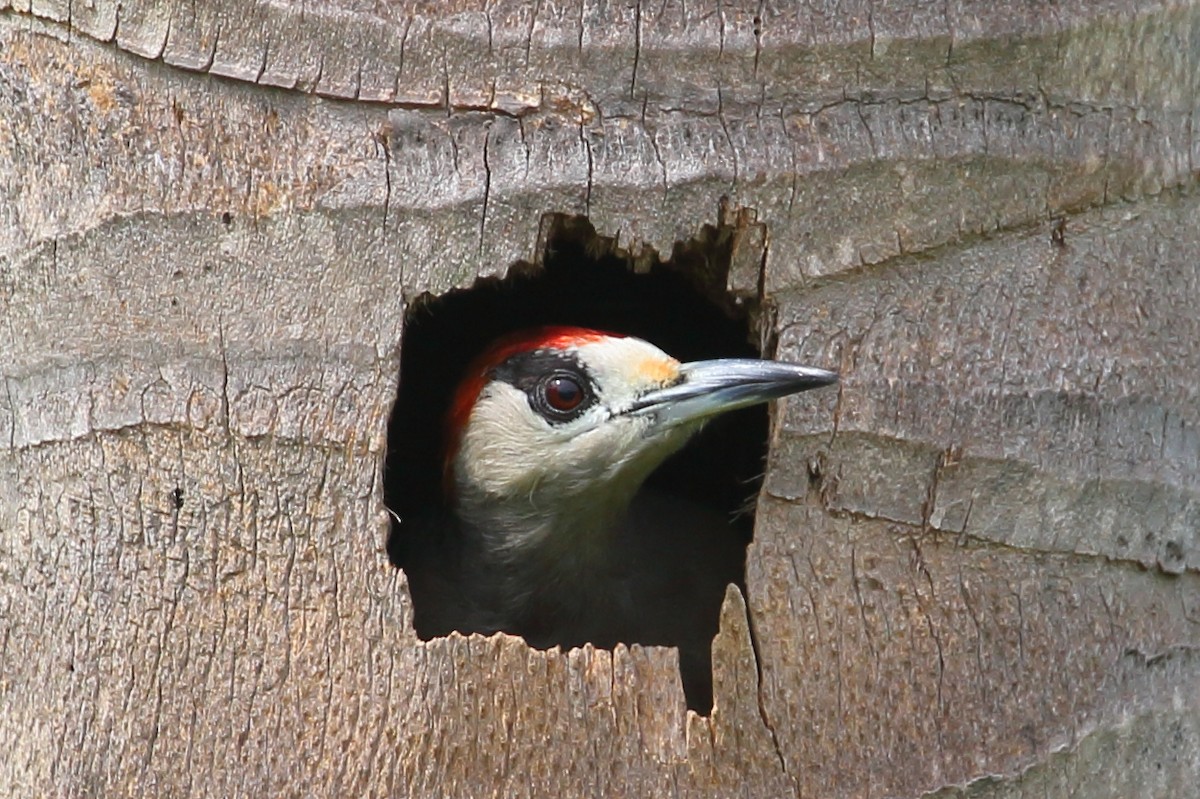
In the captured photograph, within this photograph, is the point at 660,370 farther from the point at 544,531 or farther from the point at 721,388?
the point at 544,531

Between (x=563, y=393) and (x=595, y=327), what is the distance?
94 centimetres

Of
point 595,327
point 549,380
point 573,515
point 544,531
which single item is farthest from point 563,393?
point 595,327

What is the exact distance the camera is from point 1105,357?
3.68 metres

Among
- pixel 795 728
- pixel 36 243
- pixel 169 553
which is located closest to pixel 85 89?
pixel 36 243

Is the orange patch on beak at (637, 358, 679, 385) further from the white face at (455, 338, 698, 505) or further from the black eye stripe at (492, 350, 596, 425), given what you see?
the black eye stripe at (492, 350, 596, 425)

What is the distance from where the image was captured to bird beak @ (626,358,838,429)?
346 centimetres

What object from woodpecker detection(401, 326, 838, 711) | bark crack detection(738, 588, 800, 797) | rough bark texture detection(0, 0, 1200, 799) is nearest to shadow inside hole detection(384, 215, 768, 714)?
woodpecker detection(401, 326, 838, 711)

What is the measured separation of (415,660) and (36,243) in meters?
1.41

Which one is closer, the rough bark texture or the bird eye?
the rough bark texture

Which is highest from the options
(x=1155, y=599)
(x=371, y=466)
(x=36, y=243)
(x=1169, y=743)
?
(x=36, y=243)

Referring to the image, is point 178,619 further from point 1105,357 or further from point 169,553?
point 1105,357

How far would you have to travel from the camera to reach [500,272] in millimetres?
3590

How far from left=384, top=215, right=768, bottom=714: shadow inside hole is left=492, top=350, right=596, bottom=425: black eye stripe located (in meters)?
0.24

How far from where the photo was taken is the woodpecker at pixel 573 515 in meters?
4.45
